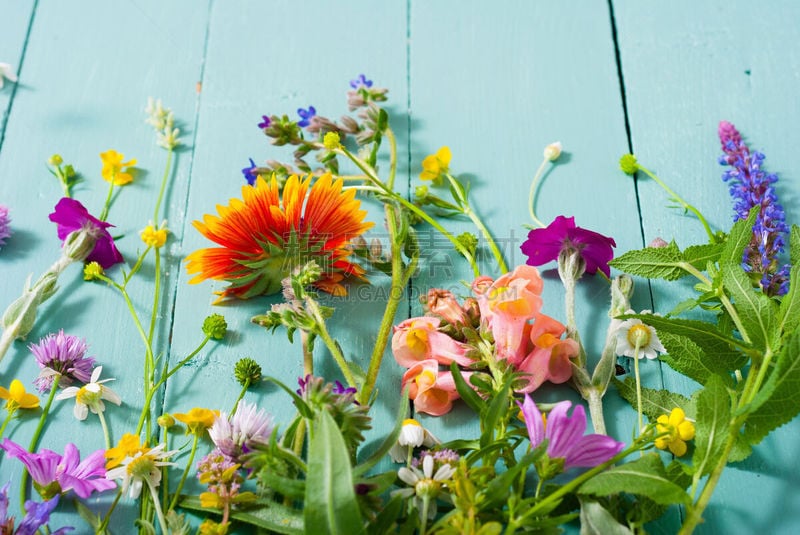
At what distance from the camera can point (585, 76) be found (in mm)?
1183

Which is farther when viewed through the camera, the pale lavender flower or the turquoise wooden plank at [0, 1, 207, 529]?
the turquoise wooden plank at [0, 1, 207, 529]

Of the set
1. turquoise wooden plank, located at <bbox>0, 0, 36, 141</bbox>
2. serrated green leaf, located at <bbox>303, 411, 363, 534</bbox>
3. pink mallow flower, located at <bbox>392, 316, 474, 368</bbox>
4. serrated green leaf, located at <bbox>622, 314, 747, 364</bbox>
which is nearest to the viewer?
serrated green leaf, located at <bbox>303, 411, 363, 534</bbox>

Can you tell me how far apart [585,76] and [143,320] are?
70 centimetres

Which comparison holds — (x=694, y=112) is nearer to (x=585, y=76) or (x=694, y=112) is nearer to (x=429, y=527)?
(x=585, y=76)

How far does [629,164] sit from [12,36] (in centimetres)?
94

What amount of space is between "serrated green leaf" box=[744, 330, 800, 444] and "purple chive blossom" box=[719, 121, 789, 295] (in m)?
0.21

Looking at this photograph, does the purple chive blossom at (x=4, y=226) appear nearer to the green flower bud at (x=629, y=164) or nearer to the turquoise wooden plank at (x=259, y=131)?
the turquoise wooden plank at (x=259, y=131)

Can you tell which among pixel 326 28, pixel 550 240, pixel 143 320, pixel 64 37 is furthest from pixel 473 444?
pixel 64 37

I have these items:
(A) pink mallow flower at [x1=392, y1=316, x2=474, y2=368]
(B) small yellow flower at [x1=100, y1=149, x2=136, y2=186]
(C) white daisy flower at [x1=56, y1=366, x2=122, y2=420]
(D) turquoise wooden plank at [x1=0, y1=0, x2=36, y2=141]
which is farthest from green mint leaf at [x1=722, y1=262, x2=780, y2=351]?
(D) turquoise wooden plank at [x1=0, y1=0, x2=36, y2=141]

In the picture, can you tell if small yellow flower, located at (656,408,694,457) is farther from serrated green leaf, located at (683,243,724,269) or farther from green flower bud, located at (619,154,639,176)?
green flower bud, located at (619,154,639,176)

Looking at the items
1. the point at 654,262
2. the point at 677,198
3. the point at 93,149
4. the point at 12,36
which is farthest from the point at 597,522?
the point at 12,36

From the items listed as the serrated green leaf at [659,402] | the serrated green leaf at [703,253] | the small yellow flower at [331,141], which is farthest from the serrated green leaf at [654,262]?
→ the small yellow flower at [331,141]

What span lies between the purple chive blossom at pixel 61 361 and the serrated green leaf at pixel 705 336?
58 cm

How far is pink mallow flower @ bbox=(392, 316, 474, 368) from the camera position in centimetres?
86
